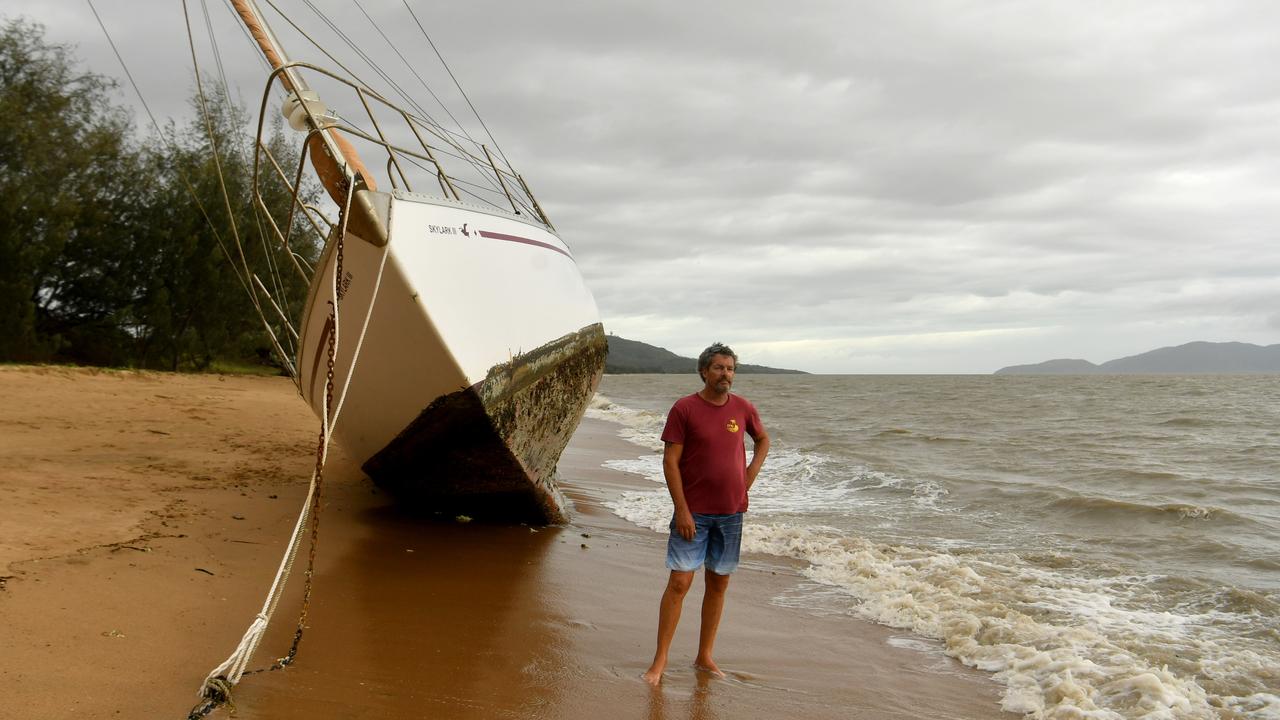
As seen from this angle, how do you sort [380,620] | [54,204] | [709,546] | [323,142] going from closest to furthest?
[709,546], [380,620], [323,142], [54,204]

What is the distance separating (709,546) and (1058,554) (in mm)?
4788

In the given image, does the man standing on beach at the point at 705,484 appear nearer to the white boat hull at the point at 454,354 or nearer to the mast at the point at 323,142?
the white boat hull at the point at 454,354

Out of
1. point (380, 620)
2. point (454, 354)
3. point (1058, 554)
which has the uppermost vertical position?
point (454, 354)

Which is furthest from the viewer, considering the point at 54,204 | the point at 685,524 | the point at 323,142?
the point at 54,204

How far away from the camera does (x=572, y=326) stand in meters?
7.88

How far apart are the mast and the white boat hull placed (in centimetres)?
15

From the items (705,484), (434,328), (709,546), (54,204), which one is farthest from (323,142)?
(54,204)

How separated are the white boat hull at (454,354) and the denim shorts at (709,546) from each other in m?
2.43

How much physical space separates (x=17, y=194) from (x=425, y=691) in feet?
65.1

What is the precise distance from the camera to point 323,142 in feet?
19.7

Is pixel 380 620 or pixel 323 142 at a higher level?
pixel 323 142

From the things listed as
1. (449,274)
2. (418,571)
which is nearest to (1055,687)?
(418,571)

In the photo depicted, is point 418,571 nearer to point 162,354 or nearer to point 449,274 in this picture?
point 449,274

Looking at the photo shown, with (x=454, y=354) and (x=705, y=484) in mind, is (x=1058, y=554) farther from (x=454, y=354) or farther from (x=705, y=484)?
(x=454, y=354)
